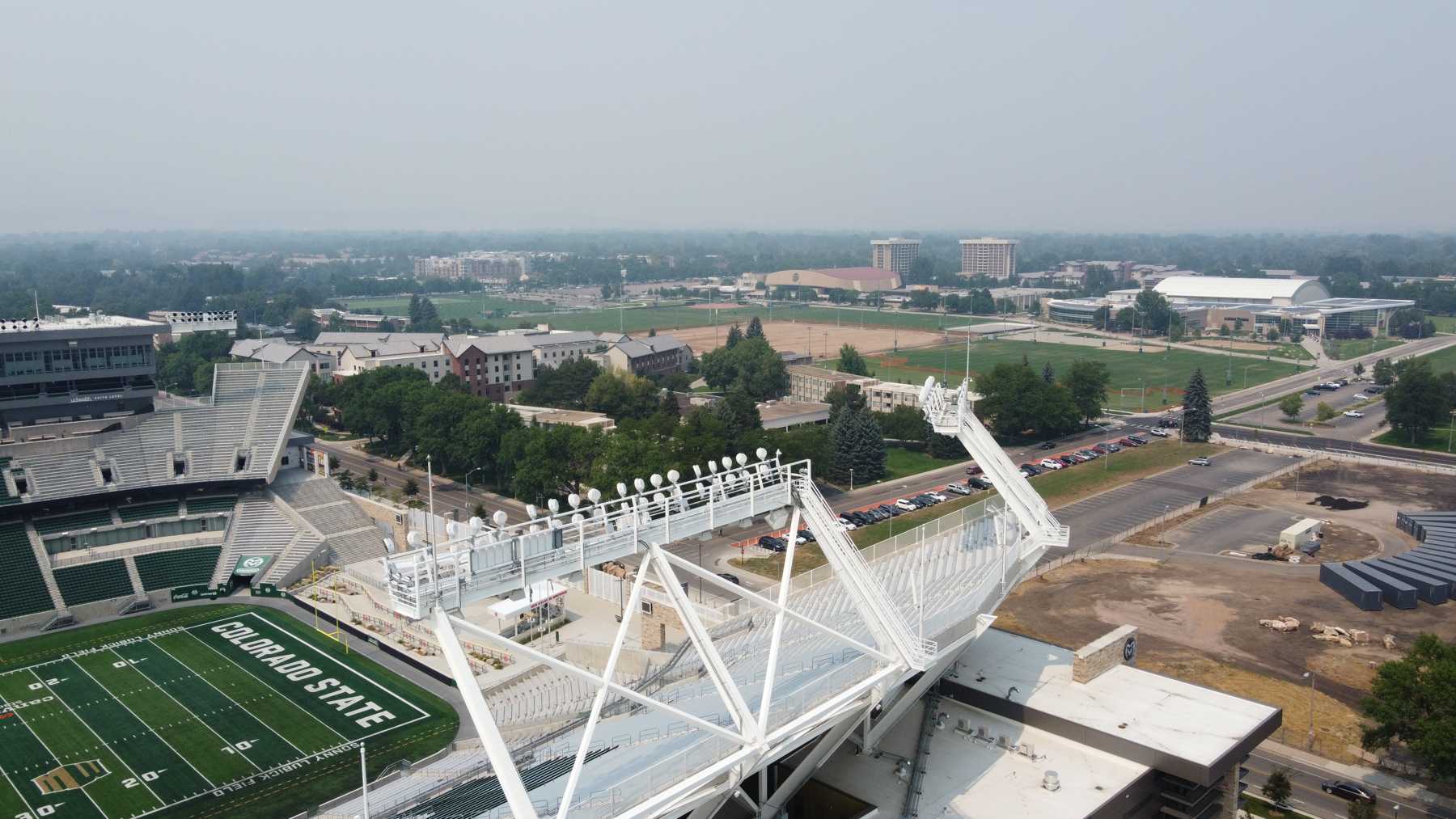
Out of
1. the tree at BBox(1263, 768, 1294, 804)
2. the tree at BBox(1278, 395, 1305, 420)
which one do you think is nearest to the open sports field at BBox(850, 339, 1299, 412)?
the tree at BBox(1278, 395, 1305, 420)

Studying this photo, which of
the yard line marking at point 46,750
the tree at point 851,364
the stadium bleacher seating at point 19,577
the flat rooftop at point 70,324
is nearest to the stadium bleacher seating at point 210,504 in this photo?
the stadium bleacher seating at point 19,577

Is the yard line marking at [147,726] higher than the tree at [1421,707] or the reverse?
the reverse

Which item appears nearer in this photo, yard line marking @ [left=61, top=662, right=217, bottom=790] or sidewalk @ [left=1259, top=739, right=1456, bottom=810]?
sidewalk @ [left=1259, top=739, right=1456, bottom=810]

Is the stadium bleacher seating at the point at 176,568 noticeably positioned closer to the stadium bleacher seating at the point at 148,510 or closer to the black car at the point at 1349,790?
the stadium bleacher seating at the point at 148,510

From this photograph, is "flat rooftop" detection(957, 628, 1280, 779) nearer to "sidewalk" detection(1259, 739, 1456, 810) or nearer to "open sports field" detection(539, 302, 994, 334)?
"sidewalk" detection(1259, 739, 1456, 810)

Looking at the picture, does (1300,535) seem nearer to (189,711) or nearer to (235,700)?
(235,700)

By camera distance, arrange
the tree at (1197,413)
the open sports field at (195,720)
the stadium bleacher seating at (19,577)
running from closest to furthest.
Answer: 1. the open sports field at (195,720)
2. the stadium bleacher seating at (19,577)
3. the tree at (1197,413)
